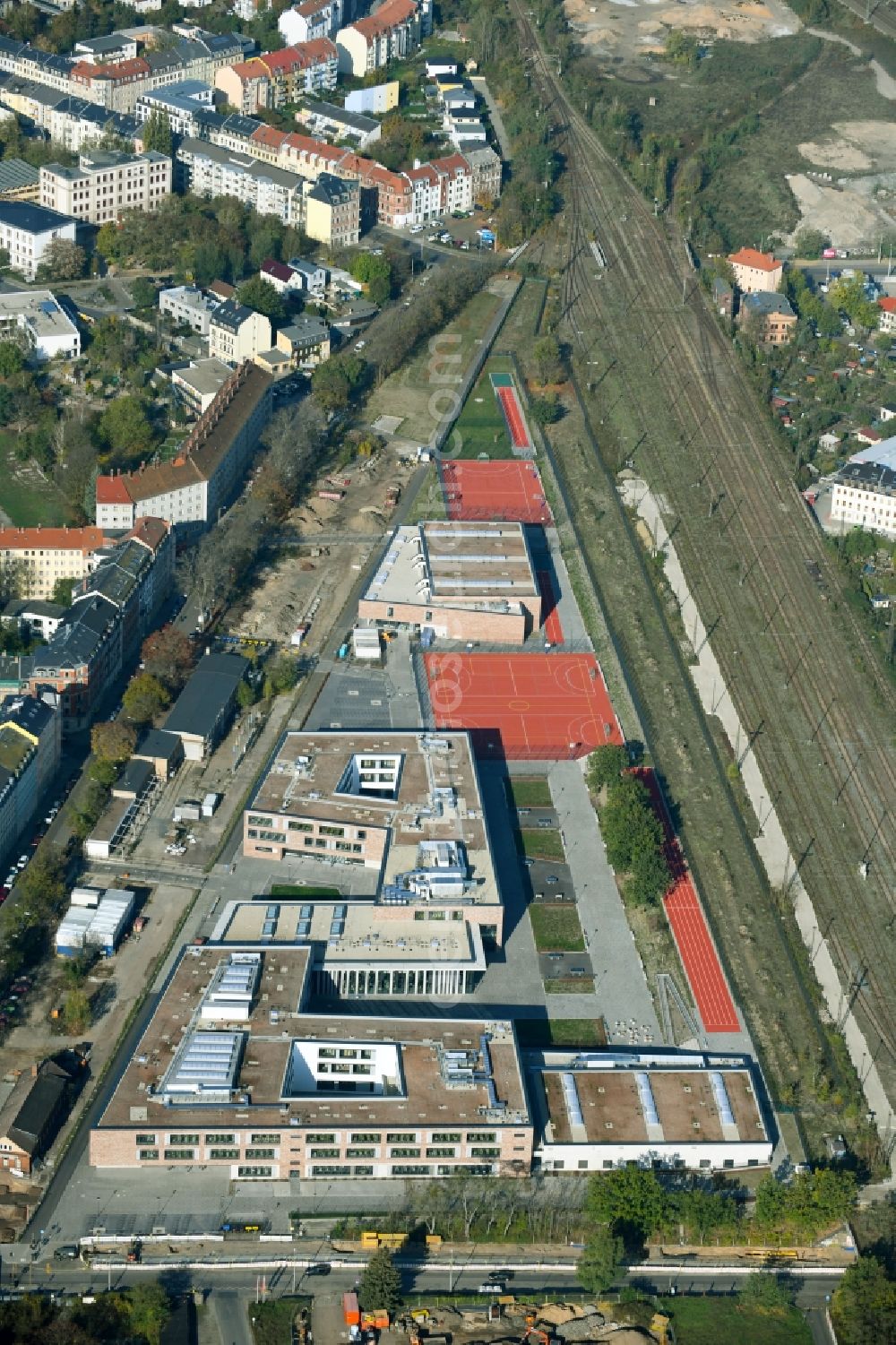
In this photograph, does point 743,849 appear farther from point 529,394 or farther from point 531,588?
point 529,394

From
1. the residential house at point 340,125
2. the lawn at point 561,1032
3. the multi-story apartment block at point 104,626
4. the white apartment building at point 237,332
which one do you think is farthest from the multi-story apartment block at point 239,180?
the lawn at point 561,1032

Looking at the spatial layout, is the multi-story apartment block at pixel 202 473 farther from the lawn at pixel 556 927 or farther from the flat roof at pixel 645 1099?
the flat roof at pixel 645 1099

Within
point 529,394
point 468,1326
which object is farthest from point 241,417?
point 468,1326

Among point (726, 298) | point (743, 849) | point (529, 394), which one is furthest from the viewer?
point (726, 298)

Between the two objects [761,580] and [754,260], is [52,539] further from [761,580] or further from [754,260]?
[754,260]

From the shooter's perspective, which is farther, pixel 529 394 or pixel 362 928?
pixel 529 394
